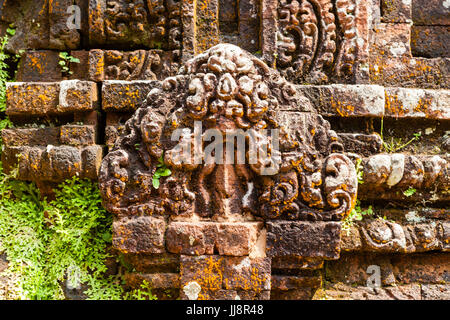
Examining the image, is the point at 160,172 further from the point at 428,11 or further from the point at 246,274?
the point at 428,11

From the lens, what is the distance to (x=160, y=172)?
2352 mm

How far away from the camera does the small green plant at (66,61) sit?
2793 mm

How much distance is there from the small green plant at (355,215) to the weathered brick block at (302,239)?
30cm

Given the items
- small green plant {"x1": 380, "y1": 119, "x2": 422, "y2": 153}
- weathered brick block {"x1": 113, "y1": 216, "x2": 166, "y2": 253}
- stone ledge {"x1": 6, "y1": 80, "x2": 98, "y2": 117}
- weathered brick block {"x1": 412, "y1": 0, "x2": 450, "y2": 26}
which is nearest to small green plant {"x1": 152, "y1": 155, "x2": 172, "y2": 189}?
weathered brick block {"x1": 113, "y1": 216, "x2": 166, "y2": 253}

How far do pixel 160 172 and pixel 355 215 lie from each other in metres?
1.48

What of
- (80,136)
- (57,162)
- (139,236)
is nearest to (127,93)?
(80,136)

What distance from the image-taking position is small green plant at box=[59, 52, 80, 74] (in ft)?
9.16

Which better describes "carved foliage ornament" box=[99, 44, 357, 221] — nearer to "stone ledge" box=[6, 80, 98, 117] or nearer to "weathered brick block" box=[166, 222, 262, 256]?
"weathered brick block" box=[166, 222, 262, 256]

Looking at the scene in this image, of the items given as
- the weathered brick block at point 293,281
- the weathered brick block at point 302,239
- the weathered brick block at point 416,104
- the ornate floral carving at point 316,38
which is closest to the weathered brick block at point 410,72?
the weathered brick block at point 416,104

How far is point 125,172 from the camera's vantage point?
233cm

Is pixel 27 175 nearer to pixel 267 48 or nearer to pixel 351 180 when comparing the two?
pixel 267 48

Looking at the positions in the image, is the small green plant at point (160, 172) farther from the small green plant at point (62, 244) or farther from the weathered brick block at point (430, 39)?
the weathered brick block at point (430, 39)

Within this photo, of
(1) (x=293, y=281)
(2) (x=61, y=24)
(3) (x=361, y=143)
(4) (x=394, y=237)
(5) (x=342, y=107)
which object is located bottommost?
(1) (x=293, y=281)

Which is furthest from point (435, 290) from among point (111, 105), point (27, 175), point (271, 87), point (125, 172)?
point (27, 175)
